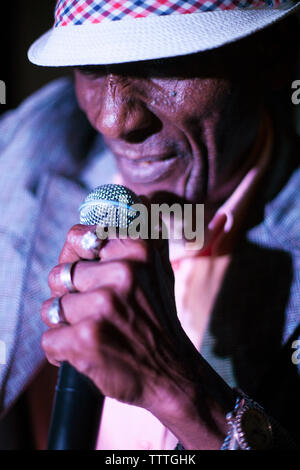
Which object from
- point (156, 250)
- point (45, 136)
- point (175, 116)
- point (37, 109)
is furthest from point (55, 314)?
point (37, 109)

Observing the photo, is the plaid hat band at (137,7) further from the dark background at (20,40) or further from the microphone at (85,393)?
the dark background at (20,40)

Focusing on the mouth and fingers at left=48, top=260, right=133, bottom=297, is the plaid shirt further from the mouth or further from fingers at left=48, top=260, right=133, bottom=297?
fingers at left=48, top=260, right=133, bottom=297

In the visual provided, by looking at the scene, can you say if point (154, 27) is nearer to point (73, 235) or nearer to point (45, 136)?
point (73, 235)

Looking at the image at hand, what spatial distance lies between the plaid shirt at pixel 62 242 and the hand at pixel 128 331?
406 millimetres

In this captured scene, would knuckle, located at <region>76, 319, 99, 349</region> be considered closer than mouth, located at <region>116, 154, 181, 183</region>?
Yes

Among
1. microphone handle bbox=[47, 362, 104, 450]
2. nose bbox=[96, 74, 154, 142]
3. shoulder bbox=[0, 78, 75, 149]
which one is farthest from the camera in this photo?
shoulder bbox=[0, 78, 75, 149]

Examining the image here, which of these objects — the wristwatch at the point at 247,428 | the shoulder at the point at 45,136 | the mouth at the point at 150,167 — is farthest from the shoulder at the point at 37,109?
the wristwatch at the point at 247,428

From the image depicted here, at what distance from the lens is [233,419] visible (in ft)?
2.56

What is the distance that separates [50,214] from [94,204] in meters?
0.69

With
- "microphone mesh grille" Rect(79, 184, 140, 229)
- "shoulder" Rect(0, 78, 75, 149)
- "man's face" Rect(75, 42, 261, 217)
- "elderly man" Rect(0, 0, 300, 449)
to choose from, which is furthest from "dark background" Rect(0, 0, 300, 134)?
"microphone mesh grille" Rect(79, 184, 140, 229)

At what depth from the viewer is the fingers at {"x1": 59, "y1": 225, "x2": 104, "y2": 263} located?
2.24ft

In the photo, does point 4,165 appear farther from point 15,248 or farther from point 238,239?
point 238,239

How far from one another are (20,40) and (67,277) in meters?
1.53

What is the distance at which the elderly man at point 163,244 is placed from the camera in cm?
69
